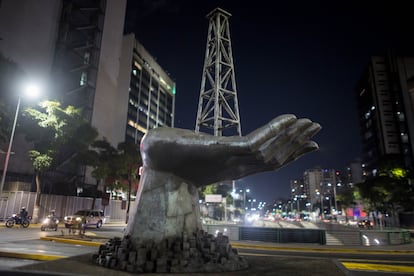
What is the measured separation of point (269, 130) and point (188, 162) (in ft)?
7.33

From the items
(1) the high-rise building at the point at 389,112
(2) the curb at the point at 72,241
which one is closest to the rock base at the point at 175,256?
(2) the curb at the point at 72,241

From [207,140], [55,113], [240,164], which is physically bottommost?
[240,164]

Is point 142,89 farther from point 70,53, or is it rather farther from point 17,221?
point 17,221

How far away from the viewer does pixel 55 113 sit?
29.8 metres

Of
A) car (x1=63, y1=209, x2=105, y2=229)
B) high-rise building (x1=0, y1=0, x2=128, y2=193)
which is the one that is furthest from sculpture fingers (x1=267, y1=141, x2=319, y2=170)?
high-rise building (x1=0, y1=0, x2=128, y2=193)

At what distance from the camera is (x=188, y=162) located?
8.20 metres

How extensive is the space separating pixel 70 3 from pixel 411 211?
69.4 metres

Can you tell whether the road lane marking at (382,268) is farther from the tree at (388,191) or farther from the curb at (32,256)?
the tree at (388,191)

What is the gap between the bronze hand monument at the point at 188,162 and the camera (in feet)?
25.6

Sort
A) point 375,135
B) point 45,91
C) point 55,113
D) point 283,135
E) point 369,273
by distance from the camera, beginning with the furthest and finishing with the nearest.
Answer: point 375,135, point 45,91, point 55,113, point 369,273, point 283,135

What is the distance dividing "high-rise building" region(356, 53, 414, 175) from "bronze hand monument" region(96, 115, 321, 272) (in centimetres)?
7278

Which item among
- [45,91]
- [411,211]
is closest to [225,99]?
[45,91]

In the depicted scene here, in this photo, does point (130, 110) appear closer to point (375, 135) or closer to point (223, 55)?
point (223, 55)

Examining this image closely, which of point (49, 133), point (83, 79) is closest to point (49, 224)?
point (49, 133)
